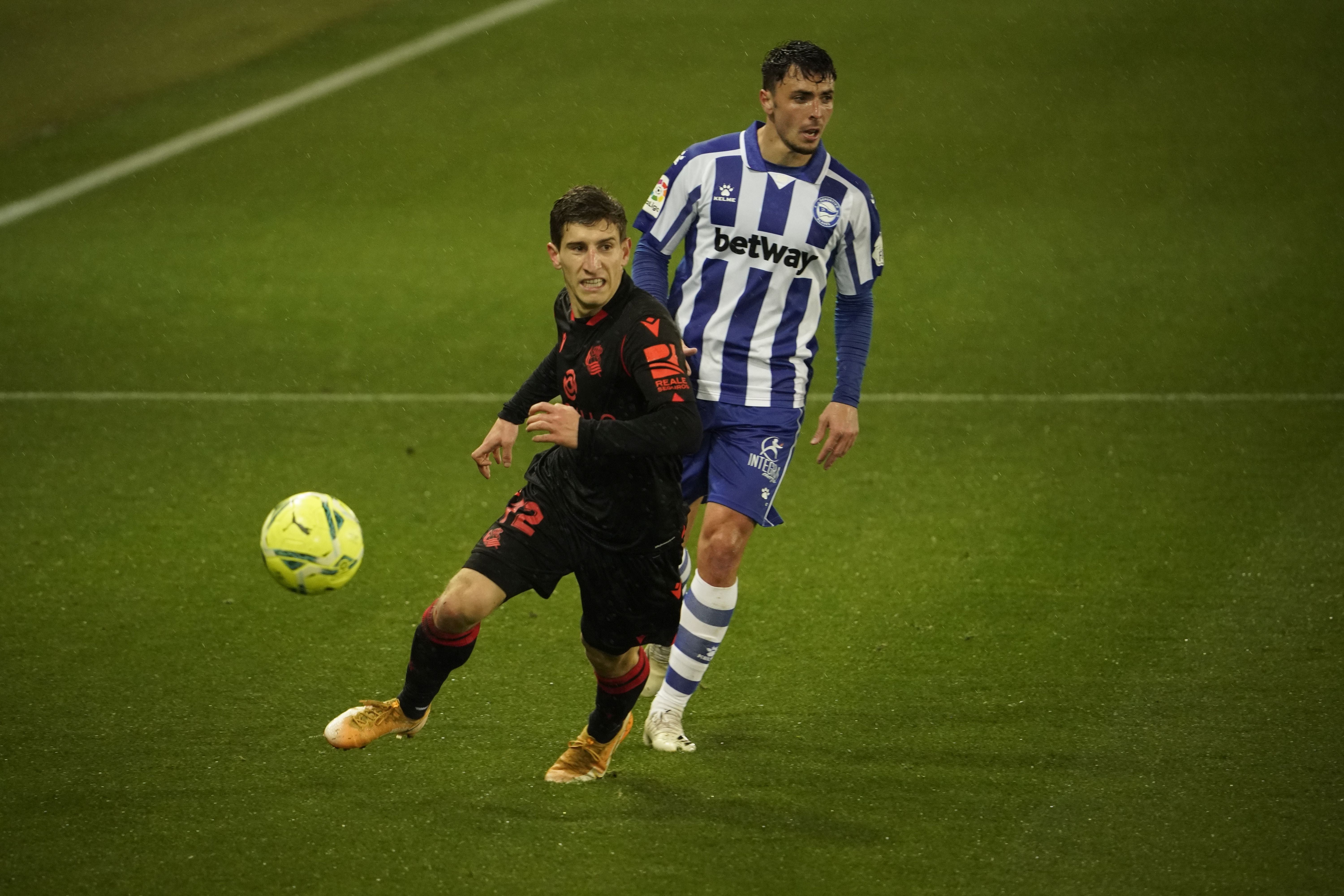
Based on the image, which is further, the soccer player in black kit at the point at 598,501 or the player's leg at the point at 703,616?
the player's leg at the point at 703,616

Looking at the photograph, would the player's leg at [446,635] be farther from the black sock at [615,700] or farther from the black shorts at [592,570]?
the black sock at [615,700]

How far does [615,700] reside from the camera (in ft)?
14.0

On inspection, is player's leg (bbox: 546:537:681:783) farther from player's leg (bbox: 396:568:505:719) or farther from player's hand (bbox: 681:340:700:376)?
player's hand (bbox: 681:340:700:376)

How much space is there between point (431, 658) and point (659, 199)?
1734 mm

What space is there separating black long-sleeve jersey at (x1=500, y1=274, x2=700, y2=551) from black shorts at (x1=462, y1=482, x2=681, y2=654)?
44 millimetres

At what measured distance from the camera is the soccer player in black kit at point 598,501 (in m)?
3.95

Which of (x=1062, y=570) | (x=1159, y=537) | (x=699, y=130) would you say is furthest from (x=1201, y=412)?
(x=699, y=130)

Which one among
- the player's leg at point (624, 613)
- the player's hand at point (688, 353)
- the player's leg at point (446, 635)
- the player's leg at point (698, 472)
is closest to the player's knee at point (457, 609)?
the player's leg at point (446, 635)

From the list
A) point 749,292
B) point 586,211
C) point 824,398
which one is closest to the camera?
point 586,211

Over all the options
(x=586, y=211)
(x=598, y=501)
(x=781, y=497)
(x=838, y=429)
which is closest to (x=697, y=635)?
(x=598, y=501)

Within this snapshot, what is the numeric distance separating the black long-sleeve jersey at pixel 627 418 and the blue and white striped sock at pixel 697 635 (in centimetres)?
47

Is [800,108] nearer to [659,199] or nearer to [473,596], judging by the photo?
[659,199]

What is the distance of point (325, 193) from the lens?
11375 millimetres

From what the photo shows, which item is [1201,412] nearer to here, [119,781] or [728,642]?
[728,642]
